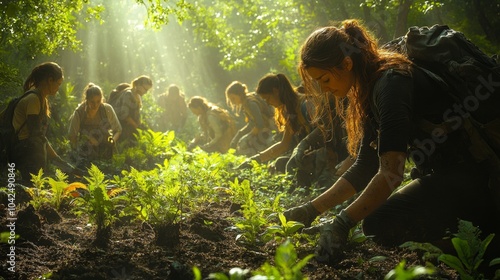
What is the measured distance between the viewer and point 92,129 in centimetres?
1020

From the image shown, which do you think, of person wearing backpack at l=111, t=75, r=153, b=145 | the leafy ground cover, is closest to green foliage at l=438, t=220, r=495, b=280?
the leafy ground cover

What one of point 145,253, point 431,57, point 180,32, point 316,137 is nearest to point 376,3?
point 316,137

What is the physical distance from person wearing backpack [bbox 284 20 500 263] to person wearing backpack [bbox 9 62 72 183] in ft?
15.0

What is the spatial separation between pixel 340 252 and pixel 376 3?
8.72 meters

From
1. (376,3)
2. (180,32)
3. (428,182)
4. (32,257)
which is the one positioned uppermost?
(180,32)

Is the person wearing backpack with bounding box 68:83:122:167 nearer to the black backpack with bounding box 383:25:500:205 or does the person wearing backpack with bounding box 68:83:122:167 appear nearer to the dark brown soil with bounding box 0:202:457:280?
the dark brown soil with bounding box 0:202:457:280

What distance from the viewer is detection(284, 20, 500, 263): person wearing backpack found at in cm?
318

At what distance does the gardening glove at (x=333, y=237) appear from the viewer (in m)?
3.38

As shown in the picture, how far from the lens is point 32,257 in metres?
3.65

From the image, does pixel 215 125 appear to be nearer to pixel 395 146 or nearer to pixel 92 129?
pixel 92 129

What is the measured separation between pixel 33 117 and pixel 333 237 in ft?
17.0

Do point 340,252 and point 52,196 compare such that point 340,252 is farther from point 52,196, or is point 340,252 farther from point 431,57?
point 52,196

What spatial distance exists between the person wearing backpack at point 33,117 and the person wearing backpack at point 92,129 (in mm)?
2599

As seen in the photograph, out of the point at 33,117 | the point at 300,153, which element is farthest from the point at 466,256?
the point at 33,117
